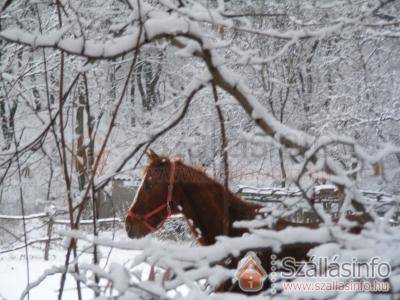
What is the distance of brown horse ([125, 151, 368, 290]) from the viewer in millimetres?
3113

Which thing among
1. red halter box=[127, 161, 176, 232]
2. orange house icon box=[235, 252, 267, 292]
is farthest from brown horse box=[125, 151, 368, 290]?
orange house icon box=[235, 252, 267, 292]

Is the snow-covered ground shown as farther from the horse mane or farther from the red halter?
the horse mane

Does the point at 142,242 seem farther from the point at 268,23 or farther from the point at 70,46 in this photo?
the point at 268,23

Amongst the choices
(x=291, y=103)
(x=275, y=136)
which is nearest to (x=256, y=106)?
(x=275, y=136)

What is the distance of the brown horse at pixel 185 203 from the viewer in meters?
3.11

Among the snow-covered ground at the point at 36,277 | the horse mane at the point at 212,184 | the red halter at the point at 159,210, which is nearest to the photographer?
the horse mane at the point at 212,184

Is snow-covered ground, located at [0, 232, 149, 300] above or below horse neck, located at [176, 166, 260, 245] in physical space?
below

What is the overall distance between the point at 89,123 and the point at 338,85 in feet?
32.9

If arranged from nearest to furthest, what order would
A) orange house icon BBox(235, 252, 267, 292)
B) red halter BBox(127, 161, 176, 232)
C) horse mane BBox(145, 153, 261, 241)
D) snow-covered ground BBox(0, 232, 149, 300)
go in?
orange house icon BBox(235, 252, 267, 292)
horse mane BBox(145, 153, 261, 241)
red halter BBox(127, 161, 176, 232)
snow-covered ground BBox(0, 232, 149, 300)

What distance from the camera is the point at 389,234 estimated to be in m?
1.28

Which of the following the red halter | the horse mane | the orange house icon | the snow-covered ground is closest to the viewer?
the orange house icon

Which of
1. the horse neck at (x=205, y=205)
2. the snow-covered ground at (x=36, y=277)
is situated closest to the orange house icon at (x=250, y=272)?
the horse neck at (x=205, y=205)

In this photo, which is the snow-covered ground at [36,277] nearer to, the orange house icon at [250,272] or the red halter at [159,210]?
the red halter at [159,210]

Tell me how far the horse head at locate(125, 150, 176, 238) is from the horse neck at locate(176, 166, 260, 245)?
0.12 meters
